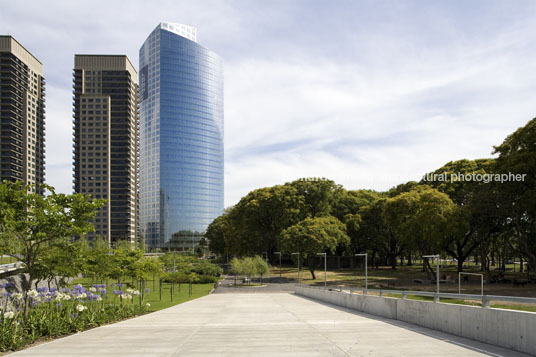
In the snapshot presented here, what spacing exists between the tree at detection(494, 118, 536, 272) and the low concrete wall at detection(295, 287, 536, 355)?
25.4m

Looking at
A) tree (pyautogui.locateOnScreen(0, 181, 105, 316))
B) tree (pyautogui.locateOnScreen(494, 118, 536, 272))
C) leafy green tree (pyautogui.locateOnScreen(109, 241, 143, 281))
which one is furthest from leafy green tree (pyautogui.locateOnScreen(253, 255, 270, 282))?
tree (pyautogui.locateOnScreen(0, 181, 105, 316))

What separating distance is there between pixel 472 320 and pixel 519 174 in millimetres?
30478

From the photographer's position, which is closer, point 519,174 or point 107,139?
point 519,174

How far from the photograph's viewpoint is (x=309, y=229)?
185 feet

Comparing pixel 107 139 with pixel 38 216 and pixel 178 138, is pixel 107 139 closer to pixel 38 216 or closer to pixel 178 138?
pixel 178 138

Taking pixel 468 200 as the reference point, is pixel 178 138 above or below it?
above

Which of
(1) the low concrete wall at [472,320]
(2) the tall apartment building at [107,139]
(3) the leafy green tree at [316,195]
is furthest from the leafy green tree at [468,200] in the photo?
(2) the tall apartment building at [107,139]

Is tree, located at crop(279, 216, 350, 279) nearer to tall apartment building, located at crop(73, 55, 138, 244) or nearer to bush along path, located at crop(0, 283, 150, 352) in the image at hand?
bush along path, located at crop(0, 283, 150, 352)

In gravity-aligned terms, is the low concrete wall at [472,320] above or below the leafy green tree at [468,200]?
below

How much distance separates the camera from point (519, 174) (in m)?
36.2

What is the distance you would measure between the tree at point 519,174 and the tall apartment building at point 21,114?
129050 millimetres

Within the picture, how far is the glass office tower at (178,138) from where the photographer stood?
5979 inches

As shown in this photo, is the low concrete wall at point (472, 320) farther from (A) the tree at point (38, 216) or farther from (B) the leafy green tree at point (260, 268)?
(B) the leafy green tree at point (260, 268)

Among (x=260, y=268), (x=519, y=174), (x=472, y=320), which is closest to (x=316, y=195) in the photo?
(x=260, y=268)
